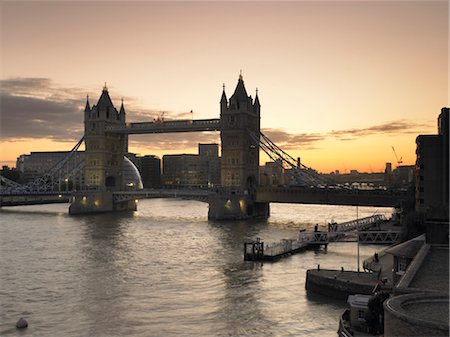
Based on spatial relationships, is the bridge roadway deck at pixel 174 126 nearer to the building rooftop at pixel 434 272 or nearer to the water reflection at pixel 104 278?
the water reflection at pixel 104 278

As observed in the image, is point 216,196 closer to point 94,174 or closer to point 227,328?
point 94,174

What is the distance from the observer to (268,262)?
45375 millimetres

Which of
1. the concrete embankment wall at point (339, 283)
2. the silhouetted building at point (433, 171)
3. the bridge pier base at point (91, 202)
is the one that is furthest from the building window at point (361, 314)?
the bridge pier base at point (91, 202)

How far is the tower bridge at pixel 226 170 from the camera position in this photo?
84875 mm

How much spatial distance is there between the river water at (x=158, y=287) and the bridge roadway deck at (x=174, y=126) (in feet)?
112

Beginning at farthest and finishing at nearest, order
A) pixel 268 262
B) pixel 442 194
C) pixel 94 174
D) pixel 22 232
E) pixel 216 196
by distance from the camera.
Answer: pixel 94 174, pixel 216 196, pixel 22 232, pixel 442 194, pixel 268 262

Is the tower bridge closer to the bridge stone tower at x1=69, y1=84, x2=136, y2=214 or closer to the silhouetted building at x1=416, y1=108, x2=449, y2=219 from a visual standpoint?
the bridge stone tower at x1=69, y1=84, x2=136, y2=214

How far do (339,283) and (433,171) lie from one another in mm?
32854

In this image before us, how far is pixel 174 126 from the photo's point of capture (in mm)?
97625

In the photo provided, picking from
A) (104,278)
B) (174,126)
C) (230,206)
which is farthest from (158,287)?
(174,126)

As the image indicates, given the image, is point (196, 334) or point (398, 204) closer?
point (196, 334)

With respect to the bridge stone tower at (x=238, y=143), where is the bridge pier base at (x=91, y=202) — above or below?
below

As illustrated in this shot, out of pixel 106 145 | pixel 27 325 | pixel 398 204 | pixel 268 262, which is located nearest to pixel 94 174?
pixel 106 145

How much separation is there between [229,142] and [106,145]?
29.6 meters
